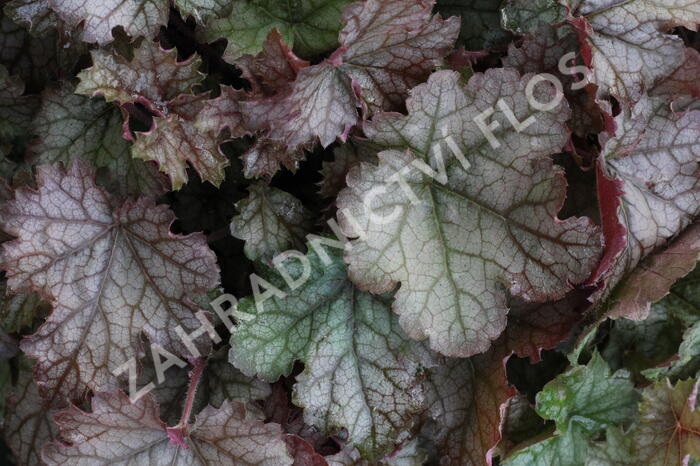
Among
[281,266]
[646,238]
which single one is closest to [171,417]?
[281,266]

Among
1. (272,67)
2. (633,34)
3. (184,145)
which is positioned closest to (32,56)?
(184,145)

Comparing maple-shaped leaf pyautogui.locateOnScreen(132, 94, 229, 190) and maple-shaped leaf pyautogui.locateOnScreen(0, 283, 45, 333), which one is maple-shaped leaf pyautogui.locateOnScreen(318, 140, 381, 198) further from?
maple-shaped leaf pyautogui.locateOnScreen(0, 283, 45, 333)

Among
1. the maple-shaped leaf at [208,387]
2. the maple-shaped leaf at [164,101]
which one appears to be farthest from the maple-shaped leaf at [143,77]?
the maple-shaped leaf at [208,387]

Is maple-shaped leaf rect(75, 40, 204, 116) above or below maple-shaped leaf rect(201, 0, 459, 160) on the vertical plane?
above

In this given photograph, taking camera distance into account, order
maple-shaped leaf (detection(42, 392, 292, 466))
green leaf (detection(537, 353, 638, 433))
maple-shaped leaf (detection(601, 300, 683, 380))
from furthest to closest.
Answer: maple-shaped leaf (detection(601, 300, 683, 380)) → green leaf (detection(537, 353, 638, 433)) → maple-shaped leaf (detection(42, 392, 292, 466))

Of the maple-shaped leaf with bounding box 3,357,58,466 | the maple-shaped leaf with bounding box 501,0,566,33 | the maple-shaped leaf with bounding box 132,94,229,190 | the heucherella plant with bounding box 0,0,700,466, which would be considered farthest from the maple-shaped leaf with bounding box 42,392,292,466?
the maple-shaped leaf with bounding box 501,0,566,33
